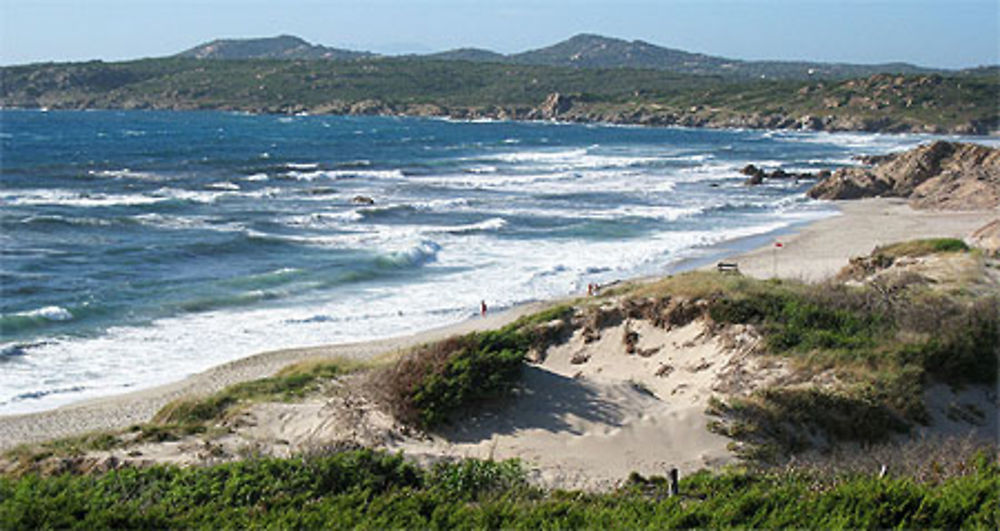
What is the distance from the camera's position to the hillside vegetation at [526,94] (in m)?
116

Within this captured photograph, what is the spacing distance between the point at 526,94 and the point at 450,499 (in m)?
156

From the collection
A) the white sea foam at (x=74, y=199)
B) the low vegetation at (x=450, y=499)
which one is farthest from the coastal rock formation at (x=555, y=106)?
the low vegetation at (x=450, y=499)

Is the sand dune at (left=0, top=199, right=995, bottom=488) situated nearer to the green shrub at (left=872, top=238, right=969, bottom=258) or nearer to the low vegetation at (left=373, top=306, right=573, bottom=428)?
the low vegetation at (left=373, top=306, right=573, bottom=428)

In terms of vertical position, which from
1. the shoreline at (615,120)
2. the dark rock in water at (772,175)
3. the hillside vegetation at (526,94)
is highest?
the hillside vegetation at (526,94)

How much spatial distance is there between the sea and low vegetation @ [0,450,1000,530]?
941 cm

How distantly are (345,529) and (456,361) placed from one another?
473 centimetres

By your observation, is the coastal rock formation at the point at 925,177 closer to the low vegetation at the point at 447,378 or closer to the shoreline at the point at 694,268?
the shoreline at the point at 694,268

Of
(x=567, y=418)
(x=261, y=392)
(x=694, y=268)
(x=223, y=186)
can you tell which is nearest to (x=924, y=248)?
(x=694, y=268)

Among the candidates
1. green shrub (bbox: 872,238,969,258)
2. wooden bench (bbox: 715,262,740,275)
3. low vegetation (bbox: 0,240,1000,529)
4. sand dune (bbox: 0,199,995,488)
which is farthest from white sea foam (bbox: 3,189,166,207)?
green shrub (bbox: 872,238,969,258)

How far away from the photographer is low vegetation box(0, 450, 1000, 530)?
331 inches

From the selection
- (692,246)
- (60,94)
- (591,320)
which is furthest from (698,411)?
(60,94)

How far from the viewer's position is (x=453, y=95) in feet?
539

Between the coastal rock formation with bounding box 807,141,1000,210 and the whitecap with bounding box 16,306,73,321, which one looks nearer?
the whitecap with bounding box 16,306,73,321

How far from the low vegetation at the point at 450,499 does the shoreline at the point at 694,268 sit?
6142 mm
